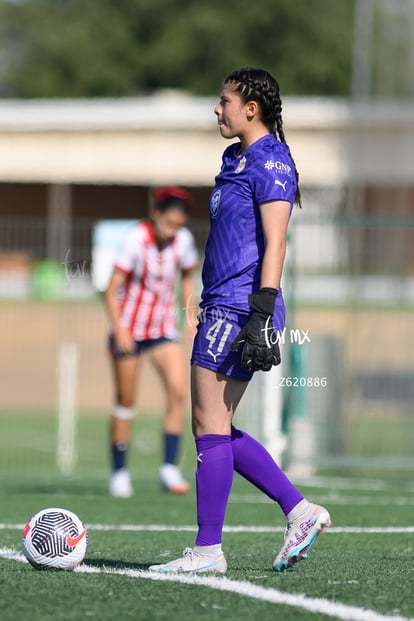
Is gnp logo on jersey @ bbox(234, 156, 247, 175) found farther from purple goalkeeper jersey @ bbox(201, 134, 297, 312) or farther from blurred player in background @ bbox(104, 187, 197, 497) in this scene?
blurred player in background @ bbox(104, 187, 197, 497)

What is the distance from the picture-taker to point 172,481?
35.8ft

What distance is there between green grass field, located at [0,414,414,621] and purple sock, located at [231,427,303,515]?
32 centimetres

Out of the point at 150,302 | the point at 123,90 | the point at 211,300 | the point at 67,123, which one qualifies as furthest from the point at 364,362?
the point at 123,90

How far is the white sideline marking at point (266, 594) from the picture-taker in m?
4.63

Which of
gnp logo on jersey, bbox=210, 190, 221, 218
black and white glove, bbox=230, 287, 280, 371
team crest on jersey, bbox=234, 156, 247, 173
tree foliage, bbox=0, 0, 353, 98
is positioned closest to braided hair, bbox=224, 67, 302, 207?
team crest on jersey, bbox=234, 156, 247, 173

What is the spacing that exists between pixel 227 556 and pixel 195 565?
0.94m

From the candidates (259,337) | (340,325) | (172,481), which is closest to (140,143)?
(340,325)

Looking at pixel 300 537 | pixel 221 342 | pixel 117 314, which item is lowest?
pixel 300 537

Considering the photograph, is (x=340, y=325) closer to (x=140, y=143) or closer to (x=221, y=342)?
(x=221, y=342)

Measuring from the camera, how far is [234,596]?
501 centimetres

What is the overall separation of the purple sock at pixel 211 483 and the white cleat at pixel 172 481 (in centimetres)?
510

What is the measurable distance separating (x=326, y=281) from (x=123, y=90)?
42.6 m

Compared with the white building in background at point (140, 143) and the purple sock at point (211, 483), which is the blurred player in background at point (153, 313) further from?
the white building in background at point (140, 143)

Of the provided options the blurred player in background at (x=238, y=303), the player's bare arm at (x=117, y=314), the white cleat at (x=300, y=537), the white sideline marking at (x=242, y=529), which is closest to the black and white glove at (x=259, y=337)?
the blurred player in background at (x=238, y=303)
